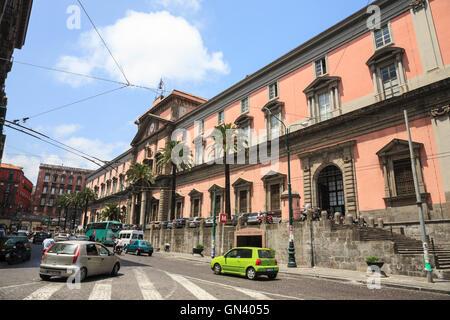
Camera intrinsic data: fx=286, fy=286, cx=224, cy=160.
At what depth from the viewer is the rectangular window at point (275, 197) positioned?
96.2ft

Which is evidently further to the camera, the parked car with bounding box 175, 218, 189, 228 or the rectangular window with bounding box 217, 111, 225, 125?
the rectangular window with bounding box 217, 111, 225, 125

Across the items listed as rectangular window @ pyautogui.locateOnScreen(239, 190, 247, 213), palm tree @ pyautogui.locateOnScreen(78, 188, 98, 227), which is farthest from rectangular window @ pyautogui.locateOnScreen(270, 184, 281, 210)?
palm tree @ pyautogui.locateOnScreen(78, 188, 98, 227)

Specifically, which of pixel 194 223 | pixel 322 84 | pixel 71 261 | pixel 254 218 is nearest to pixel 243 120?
pixel 322 84

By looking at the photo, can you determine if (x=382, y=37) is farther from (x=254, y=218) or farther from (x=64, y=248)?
(x=64, y=248)

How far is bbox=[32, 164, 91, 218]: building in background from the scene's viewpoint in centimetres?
10866

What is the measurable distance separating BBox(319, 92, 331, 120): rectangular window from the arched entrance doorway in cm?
475

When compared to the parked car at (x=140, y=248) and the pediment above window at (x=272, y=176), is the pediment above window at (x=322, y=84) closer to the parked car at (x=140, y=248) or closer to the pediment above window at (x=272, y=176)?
the pediment above window at (x=272, y=176)

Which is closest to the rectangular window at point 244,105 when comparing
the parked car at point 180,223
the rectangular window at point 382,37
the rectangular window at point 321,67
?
the rectangular window at point 321,67

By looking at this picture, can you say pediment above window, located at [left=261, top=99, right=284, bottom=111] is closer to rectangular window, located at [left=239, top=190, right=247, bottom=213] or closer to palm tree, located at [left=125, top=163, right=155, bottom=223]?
rectangular window, located at [left=239, top=190, right=247, bottom=213]

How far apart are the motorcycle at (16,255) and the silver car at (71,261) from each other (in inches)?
286

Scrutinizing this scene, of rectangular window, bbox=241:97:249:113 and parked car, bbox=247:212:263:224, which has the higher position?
rectangular window, bbox=241:97:249:113

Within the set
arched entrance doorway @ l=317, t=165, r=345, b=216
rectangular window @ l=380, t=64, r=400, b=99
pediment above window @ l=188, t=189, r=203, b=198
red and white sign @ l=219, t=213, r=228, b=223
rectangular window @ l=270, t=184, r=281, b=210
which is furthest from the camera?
pediment above window @ l=188, t=189, r=203, b=198

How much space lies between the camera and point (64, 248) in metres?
10.8
